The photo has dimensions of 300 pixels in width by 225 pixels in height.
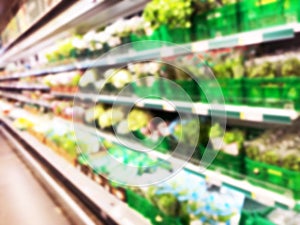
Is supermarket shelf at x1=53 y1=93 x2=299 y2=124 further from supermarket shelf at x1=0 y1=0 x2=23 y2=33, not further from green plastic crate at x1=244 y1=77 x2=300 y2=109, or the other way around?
supermarket shelf at x1=0 y1=0 x2=23 y2=33

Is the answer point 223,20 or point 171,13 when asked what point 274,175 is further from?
point 171,13

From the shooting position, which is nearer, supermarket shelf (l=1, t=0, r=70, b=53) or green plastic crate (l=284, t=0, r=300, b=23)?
green plastic crate (l=284, t=0, r=300, b=23)

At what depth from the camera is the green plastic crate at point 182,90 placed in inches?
69.0

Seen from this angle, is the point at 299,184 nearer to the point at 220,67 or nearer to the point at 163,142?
the point at 220,67

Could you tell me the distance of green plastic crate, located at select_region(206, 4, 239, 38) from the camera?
1.45 meters

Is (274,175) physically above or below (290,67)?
below

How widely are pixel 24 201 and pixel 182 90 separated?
2651 mm

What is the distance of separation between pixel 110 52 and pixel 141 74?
506 millimetres

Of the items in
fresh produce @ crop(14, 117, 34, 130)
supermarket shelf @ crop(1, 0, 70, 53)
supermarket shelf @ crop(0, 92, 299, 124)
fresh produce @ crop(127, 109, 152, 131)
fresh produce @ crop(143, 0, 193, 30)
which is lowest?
fresh produce @ crop(14, 117, 34, 130)

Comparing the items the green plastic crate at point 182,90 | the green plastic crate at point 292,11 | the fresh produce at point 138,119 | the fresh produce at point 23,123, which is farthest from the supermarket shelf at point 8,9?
the green plastic crate at point 292,11

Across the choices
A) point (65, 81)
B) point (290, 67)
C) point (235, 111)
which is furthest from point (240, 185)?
point (65, 81)

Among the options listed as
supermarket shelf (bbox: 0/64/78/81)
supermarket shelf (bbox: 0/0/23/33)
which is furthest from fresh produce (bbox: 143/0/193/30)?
supermarket shelf (bbox: 0/0/23/33)

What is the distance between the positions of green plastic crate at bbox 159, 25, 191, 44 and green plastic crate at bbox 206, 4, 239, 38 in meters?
0.17

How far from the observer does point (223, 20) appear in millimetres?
1499
